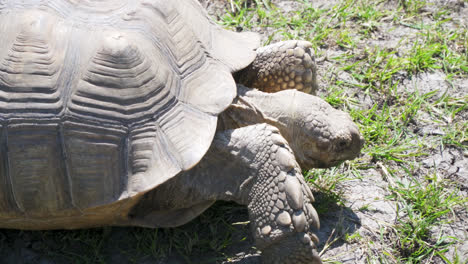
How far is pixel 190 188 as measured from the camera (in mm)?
2637

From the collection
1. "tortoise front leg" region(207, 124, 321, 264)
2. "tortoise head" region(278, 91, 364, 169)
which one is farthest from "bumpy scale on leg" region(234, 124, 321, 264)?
"tortoise head" region(278, 91, 364, 169)

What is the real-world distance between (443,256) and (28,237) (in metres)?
2.24

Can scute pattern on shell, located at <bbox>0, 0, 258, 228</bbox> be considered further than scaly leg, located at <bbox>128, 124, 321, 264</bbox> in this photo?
No

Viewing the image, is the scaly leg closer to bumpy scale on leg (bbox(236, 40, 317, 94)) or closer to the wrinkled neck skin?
the wrinkled neck skin

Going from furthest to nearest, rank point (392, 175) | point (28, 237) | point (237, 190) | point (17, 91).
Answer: point (392, 175) → point (28, 237) → point (237, 190) → point (17, 91)

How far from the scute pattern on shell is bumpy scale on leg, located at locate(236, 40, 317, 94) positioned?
2.60 feet

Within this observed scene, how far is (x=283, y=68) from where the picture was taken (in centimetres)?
323

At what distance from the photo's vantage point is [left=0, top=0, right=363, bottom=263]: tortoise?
2371 millimetres

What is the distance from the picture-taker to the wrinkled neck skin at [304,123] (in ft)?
9.22

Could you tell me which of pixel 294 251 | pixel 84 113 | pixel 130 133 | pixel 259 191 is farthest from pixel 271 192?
pixel 84 113

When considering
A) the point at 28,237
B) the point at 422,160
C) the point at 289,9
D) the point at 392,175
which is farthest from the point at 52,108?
the point at 289,9

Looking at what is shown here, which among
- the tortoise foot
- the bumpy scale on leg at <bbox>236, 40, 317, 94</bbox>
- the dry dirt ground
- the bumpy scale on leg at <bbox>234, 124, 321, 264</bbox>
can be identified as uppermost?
the bumpy scale on leg at <bbox>236, 40, 317, 94</bbox>

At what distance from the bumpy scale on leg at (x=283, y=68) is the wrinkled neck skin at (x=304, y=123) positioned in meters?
0.34

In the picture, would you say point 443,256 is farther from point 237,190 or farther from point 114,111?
point 114,111
